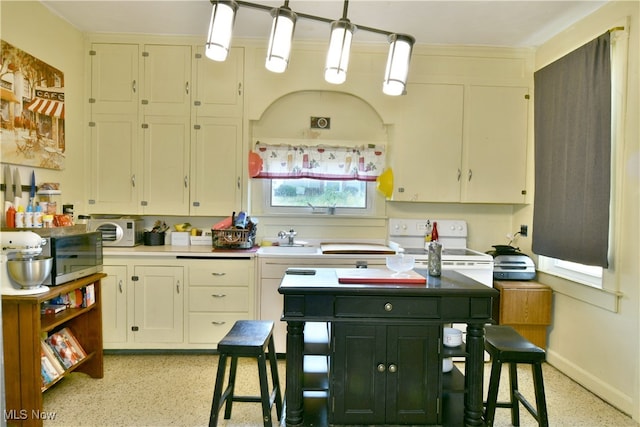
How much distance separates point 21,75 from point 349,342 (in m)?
2.76

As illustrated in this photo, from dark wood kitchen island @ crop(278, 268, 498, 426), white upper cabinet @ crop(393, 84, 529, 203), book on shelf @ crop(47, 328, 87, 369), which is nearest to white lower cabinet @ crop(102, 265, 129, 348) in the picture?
book on shelf @ crop(47, 328, 87, 369)

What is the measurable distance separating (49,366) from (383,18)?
10.8 ft

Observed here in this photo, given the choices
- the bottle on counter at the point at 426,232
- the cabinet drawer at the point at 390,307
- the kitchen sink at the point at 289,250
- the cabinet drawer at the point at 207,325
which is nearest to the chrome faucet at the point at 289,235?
the kitchen sink at the point at 289,250

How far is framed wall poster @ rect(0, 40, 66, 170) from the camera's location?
2.51m

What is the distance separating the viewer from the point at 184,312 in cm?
320

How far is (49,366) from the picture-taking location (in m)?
2.35

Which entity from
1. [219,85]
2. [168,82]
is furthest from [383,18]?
[168,82]

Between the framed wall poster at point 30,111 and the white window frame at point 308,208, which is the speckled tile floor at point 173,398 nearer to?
the white window frame at point 308,208

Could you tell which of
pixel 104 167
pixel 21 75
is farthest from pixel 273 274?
pixel 21 75

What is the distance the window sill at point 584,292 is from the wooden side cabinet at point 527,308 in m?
0.09

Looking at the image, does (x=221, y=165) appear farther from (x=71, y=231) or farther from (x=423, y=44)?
(x=423, y=44)

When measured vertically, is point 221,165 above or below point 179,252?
above

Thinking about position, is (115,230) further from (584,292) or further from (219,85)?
(584,292)

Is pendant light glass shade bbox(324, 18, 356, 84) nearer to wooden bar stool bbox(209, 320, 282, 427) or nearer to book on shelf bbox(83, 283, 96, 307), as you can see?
wooden bar stool bbox(209, 320, 282, 427)
